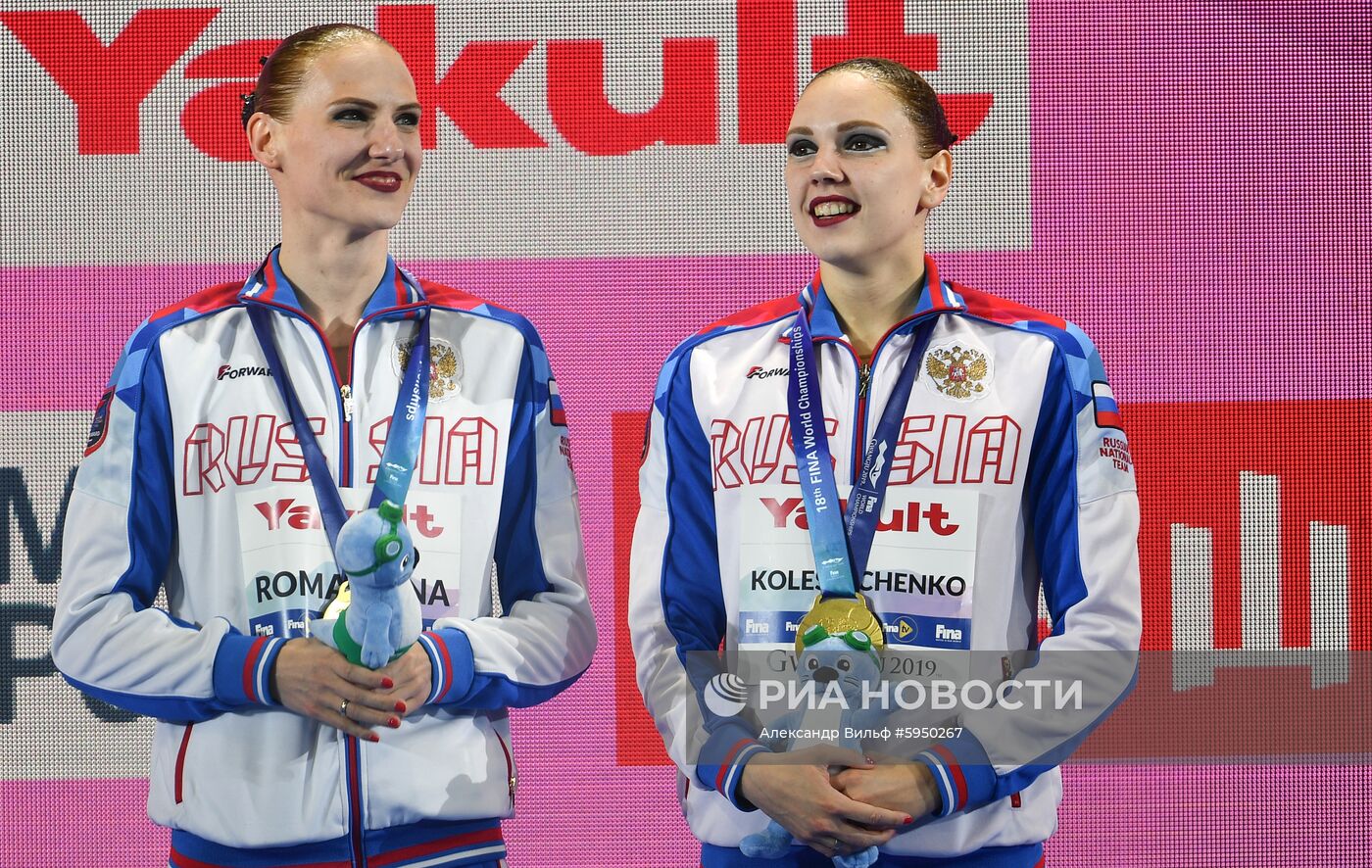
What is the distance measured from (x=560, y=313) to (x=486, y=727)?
4.31 ft

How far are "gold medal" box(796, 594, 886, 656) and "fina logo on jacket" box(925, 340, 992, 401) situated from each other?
396 mm

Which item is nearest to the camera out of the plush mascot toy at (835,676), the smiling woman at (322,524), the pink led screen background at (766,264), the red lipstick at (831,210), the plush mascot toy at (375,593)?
the plush mascot toy at (375,593)

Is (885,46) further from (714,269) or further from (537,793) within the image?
(537,793)

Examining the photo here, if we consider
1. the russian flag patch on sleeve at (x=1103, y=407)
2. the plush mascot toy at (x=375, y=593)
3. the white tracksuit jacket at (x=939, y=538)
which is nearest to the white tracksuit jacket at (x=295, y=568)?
the plush mascot toy at (x=375, y=593)

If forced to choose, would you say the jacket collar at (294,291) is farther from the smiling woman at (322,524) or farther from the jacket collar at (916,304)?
the jacket collar at (916,304)

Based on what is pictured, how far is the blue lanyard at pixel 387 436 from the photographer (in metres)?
2.52

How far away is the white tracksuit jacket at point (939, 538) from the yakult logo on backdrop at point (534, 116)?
1050 millimetres

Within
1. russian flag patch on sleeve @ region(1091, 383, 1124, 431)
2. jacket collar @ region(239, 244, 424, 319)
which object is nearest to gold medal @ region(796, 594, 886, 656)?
russian flag patch on sleeve @ region(1091, 383, 1124, 431)

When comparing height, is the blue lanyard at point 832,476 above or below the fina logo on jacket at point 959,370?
below

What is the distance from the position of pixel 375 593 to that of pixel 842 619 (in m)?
0.72

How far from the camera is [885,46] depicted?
142 inches

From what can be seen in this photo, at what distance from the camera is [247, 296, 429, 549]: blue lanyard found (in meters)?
2.52

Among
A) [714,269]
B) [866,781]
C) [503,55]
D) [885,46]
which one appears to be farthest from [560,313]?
[866,781]

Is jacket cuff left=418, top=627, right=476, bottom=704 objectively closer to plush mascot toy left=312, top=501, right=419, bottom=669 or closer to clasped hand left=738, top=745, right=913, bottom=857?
plush mascot toy left=312, top=501, right=419, bottom=669
